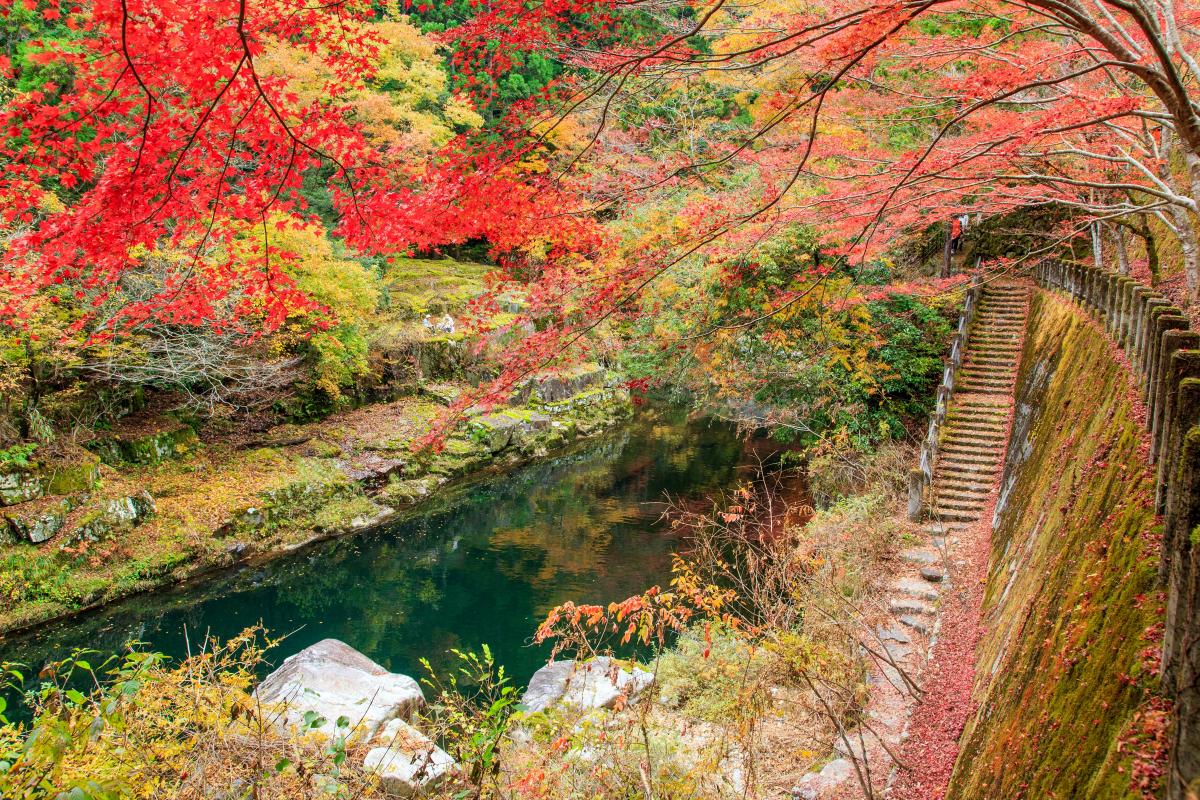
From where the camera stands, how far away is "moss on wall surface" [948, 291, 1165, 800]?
242 centimetres

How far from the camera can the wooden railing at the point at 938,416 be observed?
10414 mm

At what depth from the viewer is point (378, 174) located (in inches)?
230

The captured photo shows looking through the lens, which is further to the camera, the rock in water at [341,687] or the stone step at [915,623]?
the stone step at [915,623]

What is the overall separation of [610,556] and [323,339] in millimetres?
8220

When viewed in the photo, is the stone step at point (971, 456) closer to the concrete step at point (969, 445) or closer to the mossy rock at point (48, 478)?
the concrete step at point (969, 445)

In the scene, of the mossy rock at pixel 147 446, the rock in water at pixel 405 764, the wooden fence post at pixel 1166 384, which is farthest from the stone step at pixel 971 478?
the mossy rock at pixel 147 446

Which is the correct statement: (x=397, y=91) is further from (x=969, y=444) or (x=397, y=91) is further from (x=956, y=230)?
(x=969, y=444)

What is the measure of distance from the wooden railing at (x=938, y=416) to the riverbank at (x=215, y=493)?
10.5m

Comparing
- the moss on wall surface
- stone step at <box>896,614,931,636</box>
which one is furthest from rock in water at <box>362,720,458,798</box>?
stone step at <box>896,614,931,636</box>

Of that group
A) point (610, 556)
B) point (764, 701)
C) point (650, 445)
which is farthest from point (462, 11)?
point (764, 701)

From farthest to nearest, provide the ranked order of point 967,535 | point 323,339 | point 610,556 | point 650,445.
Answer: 1. point 650,445
2. point 323,339
3. point 610,556
4. point 967,535

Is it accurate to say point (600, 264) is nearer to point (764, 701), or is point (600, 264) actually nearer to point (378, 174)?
point (378, 174)

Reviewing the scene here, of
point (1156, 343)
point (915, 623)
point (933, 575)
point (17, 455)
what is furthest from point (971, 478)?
point (17, 455)

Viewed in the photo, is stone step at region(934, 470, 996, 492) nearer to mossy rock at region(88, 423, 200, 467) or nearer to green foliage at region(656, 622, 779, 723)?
green foliage at region(656, 622, 779, 723)
